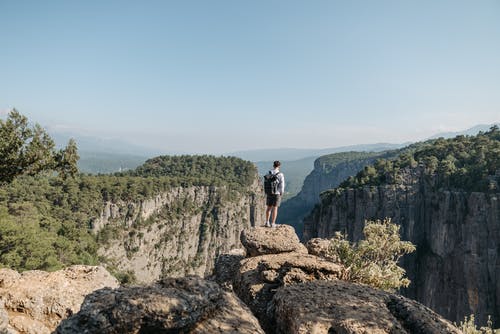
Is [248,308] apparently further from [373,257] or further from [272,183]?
[272,183]

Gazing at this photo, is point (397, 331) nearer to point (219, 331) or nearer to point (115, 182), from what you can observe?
point (219, 331)

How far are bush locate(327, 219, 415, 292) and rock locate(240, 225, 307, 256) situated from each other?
56.5 inches

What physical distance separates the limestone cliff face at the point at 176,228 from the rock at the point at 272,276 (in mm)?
95209

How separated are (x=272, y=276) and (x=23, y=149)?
23029mm

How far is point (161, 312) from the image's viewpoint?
6.01 metres

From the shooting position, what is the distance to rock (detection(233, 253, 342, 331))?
31.0ft

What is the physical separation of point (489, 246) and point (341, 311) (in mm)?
69977

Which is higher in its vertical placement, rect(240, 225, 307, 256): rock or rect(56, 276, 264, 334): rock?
rect(56, 276, 264, 334): rock

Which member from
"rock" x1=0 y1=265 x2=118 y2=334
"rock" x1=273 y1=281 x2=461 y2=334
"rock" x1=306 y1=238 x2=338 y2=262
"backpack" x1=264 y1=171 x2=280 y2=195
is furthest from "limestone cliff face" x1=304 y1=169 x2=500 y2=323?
"rock" x1=0 y1=265 x2=118 y2=334

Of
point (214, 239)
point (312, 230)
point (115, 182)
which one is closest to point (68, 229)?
point (115, 182)

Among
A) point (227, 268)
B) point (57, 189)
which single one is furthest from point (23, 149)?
point (57, 189)

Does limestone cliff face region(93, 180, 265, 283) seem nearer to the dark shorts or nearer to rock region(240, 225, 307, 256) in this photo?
the dark shorts

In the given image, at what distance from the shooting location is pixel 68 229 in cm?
6500

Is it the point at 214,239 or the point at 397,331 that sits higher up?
the point at 397,331
